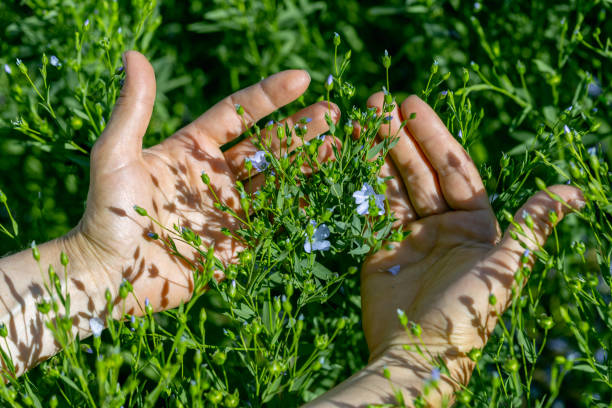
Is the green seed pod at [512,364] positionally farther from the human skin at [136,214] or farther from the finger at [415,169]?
the human skin at [136,214]

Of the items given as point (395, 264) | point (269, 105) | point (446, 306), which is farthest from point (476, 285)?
point (269, 105)

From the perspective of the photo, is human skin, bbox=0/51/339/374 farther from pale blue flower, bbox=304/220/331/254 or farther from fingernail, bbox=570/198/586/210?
fingernail, bbox=570/198/586/210

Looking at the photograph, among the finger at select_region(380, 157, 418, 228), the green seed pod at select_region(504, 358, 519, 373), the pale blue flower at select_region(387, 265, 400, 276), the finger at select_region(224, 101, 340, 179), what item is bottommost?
the pale blue flower at select_region(387, 265, 400, 276)

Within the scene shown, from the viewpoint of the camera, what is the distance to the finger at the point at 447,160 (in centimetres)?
162

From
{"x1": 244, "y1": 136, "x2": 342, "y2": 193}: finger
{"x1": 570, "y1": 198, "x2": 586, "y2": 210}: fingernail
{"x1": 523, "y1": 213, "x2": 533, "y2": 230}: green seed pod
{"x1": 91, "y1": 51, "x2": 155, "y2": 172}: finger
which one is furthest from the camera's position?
{"x1": 244, "y1": 136, "x2": 342, "y2": 193}: finger

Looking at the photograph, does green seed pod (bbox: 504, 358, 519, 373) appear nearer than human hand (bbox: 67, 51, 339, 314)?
Yes

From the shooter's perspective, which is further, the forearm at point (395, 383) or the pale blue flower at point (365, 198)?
the pale blue flower at point (365, 198)

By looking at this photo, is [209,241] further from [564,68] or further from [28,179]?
[564,68]

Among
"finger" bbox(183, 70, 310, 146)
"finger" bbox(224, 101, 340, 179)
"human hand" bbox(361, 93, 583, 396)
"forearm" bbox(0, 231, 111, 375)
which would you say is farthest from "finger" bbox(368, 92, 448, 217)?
"forearm" bbox(0, 231, 111, 375)

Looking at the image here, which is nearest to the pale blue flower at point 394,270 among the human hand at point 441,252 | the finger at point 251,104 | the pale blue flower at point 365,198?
the human hand at point 441,252

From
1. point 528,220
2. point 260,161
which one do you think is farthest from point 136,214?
point 528,220

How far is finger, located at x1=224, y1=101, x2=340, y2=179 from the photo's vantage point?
5.57 ft

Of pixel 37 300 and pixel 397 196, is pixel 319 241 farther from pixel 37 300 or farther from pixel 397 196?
pixel 37 300

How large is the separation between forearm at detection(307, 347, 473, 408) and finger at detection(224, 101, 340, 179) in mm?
677
